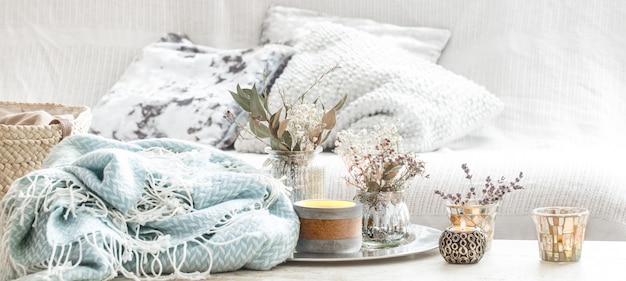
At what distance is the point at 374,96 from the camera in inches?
76.6

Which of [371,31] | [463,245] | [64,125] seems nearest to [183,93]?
[371,31]

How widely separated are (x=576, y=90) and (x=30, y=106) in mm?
1355

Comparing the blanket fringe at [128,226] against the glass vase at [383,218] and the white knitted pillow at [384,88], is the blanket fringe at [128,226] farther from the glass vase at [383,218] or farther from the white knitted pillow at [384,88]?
the white knitted pillow at [384,88]

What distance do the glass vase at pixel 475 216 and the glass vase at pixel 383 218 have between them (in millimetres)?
67

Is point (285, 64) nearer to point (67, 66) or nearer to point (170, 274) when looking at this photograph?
point (67, 66)

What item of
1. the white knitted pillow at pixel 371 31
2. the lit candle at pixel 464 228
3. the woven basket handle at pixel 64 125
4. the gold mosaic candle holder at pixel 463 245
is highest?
the white knitted pillow at pixel 371 31

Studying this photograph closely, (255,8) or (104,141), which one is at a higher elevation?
(255,8)

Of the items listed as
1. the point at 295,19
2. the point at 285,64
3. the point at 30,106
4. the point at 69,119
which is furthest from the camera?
the point at 295,19

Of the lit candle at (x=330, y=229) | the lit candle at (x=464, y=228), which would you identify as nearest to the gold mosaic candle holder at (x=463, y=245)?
the lit candle at (x=464, y=228)

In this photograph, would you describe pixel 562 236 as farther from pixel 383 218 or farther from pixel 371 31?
pixel 371 31

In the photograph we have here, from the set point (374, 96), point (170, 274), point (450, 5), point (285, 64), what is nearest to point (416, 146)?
point (374, 96)

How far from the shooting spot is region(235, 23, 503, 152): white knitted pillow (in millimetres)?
1938

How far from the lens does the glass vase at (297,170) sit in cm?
118

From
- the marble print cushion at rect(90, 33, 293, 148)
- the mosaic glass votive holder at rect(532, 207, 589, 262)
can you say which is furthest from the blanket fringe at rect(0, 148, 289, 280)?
the marble print cushion at rect(90, 33, 293, 148)
